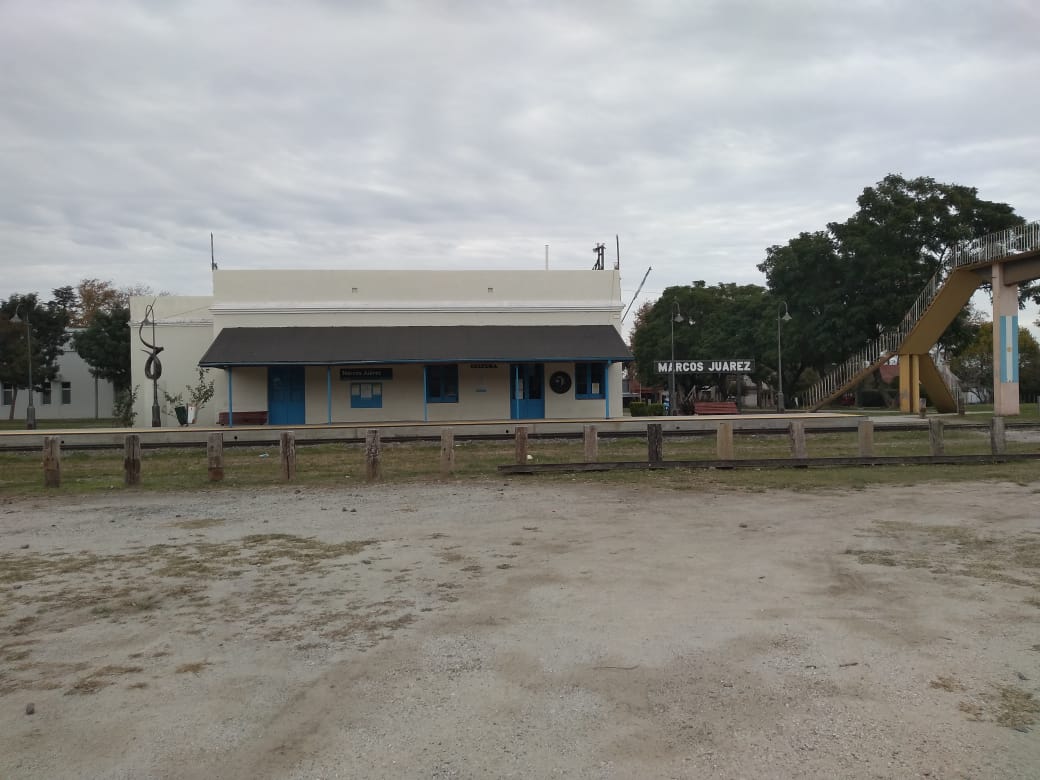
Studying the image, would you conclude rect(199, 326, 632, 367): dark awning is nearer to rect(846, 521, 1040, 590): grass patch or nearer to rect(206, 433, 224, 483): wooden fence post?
rect(206, 433, 224, 483): wooden fence post

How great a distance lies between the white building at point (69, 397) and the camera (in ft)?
194

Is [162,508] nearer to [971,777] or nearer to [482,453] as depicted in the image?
[482,453]

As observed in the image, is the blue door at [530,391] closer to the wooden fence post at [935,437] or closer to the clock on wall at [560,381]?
the clock on wall at [560,381]

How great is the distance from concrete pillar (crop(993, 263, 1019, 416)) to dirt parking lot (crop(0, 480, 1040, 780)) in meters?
28.3

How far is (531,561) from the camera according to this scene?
800 cm

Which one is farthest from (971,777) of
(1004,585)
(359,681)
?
(1004,585)

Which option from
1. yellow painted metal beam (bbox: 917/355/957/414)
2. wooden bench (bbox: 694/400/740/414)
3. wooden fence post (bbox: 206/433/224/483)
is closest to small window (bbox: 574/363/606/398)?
wooden bench (bbox: 694/400/740/414)

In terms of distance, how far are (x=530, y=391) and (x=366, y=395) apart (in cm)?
661

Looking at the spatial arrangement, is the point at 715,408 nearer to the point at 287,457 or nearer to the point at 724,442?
the point at 724,442

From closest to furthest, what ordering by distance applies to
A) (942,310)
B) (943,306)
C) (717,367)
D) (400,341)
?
(400,341), (943,306), (942,310), (717,367)

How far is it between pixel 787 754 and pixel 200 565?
238 inches

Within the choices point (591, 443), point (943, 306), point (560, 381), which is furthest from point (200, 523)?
point (943, 306)

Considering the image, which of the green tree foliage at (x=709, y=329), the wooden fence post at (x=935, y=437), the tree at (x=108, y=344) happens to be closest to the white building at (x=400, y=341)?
the wooden fence post at (x=935, y=437)

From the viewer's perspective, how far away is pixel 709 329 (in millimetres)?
68188
